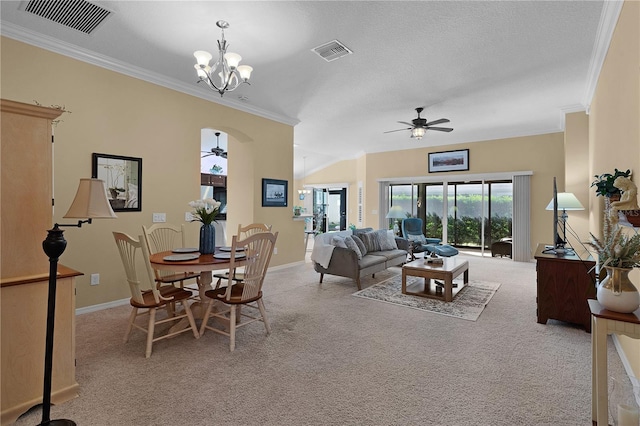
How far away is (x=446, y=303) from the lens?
396cm

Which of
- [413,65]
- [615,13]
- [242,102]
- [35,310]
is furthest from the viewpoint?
[242,102]

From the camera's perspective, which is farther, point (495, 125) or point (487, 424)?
point (495, 125)

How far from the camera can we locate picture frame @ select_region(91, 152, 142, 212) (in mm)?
3767

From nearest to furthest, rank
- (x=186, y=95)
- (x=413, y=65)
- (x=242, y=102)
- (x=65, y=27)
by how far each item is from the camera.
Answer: (x=65, y=27) < (x=413, y=65) < (x=186, y=95) < (x=242, y=102)

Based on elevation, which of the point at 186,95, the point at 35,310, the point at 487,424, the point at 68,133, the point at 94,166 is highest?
the point at 186,95

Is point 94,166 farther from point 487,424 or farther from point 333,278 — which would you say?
point 487,424

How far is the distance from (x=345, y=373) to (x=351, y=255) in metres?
2.47

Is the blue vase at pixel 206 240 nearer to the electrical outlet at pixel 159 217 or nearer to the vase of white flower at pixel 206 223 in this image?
the vase of white flower at pixel 206 223

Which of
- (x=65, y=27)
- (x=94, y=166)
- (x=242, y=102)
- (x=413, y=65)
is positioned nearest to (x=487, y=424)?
(x=413, y=65)

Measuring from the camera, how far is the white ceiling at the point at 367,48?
2.87 meters

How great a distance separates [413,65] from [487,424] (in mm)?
3721

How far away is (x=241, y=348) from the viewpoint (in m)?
2.75

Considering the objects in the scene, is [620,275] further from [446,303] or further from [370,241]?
[370,241]

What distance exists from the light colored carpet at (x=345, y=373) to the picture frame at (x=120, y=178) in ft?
4.33
